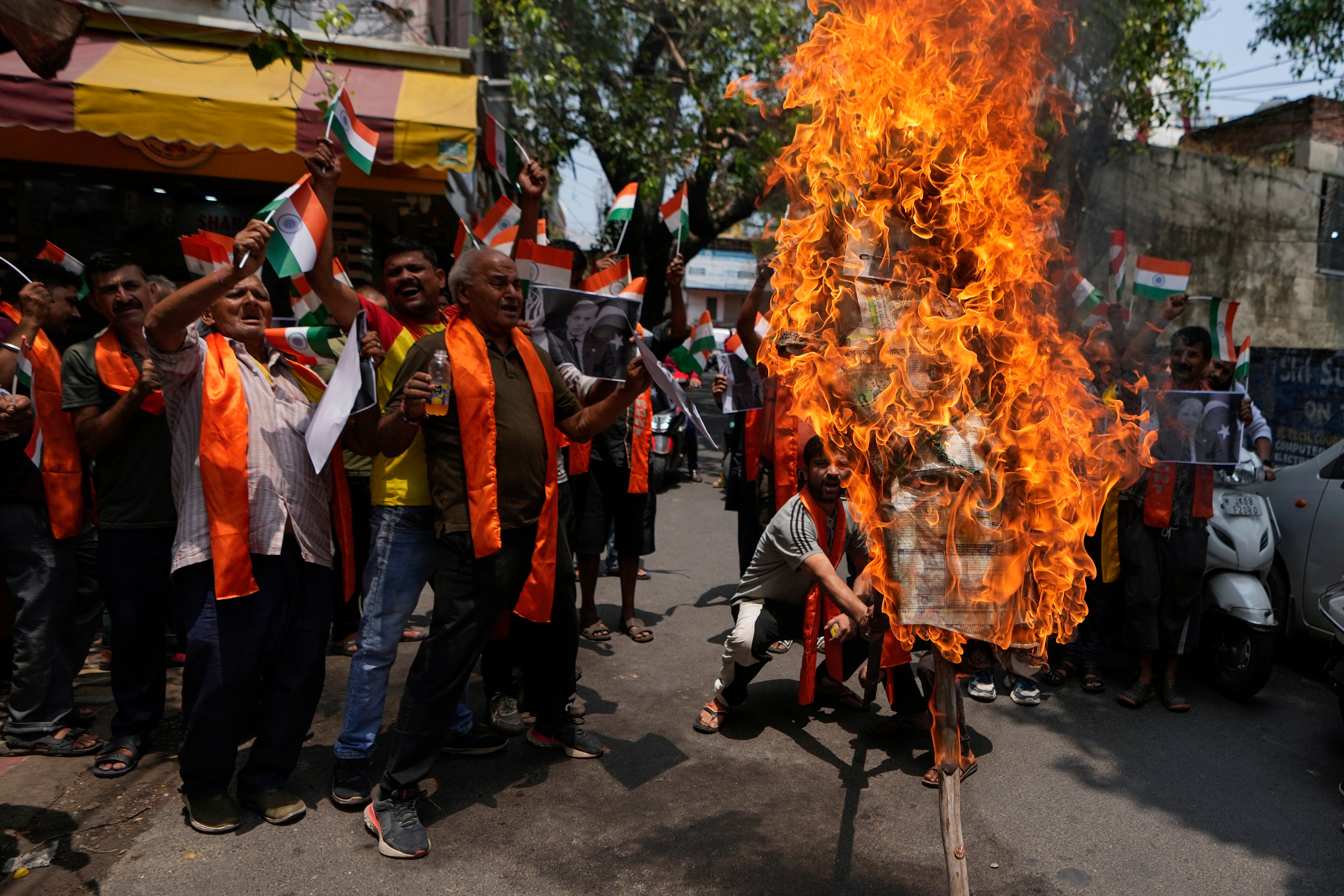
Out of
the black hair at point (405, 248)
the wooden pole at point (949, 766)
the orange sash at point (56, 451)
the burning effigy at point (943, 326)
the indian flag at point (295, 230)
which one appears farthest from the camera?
the orange sash at point (56, 451)

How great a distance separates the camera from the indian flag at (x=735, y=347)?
633cm

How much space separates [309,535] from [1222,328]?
5.61m

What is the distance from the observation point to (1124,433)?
12.0ft

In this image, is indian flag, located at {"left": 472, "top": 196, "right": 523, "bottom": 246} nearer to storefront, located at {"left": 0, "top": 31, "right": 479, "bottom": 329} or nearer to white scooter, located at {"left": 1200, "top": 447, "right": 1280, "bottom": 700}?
storefront, located at {"left": 0, "top": 31, "right": 479, "bottom": 329}

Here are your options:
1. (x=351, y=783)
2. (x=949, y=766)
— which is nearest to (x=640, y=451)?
(x=351, y=783)

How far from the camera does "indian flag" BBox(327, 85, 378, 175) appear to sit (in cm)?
420

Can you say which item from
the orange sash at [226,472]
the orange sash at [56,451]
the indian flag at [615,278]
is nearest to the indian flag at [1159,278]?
the indian flag at [615,278]

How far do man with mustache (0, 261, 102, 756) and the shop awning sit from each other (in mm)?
3245

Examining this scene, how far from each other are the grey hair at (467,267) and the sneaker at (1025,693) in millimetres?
3852

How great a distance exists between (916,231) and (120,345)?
341cm

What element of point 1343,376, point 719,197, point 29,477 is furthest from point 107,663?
point 719,197

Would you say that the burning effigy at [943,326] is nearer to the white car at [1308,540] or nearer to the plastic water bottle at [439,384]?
the plastic water bottle at [439,384]

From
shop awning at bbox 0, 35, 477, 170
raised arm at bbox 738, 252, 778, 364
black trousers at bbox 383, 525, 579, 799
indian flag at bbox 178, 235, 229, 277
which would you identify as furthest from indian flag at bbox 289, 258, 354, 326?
shop awning at bbox 0, 35, 477, 170

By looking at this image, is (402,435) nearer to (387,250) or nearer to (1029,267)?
(387,250)
